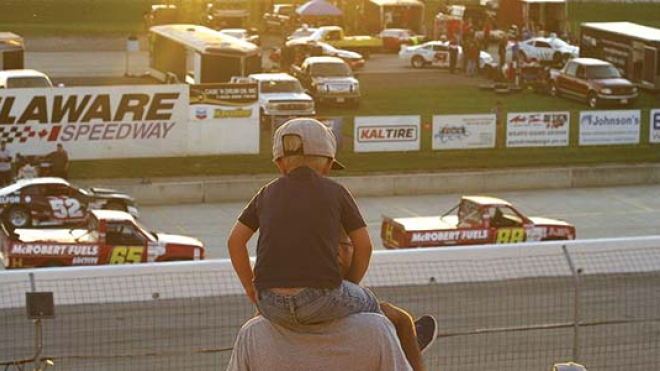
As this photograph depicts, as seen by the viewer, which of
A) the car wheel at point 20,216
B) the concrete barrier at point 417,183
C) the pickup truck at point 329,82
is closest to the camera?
the car wheel at point 20,216

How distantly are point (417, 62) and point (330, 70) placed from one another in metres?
11.8

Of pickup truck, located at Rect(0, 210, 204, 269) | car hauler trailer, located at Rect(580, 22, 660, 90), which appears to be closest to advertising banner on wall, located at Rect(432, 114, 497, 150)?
pickup truck, located at Rect(0, 210, 204, 269)

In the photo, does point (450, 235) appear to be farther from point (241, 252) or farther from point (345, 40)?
point (345, 40)

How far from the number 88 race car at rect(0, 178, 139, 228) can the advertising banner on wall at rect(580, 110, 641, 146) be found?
44.2 feet

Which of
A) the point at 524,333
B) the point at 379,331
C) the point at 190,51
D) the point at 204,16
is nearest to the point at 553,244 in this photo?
the point at 524,333

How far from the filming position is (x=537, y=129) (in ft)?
109

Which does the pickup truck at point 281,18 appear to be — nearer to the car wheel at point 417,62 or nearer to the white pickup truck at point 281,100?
the car wheel at point 417,62

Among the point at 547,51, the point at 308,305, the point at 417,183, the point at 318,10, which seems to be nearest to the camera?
the point at 308,305

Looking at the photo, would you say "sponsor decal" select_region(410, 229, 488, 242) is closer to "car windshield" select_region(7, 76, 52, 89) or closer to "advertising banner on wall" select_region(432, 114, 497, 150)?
"advertising banner on wall" select_region(432, 114, 497, 150)

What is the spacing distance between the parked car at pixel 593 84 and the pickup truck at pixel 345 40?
1312 centimetres

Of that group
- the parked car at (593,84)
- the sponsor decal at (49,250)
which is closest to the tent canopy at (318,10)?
the parked car at (593,84)

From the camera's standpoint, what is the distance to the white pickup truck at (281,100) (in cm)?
3659

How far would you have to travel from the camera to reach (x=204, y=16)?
64812 mm

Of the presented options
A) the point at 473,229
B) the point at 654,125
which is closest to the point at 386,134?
the point at 654,125
